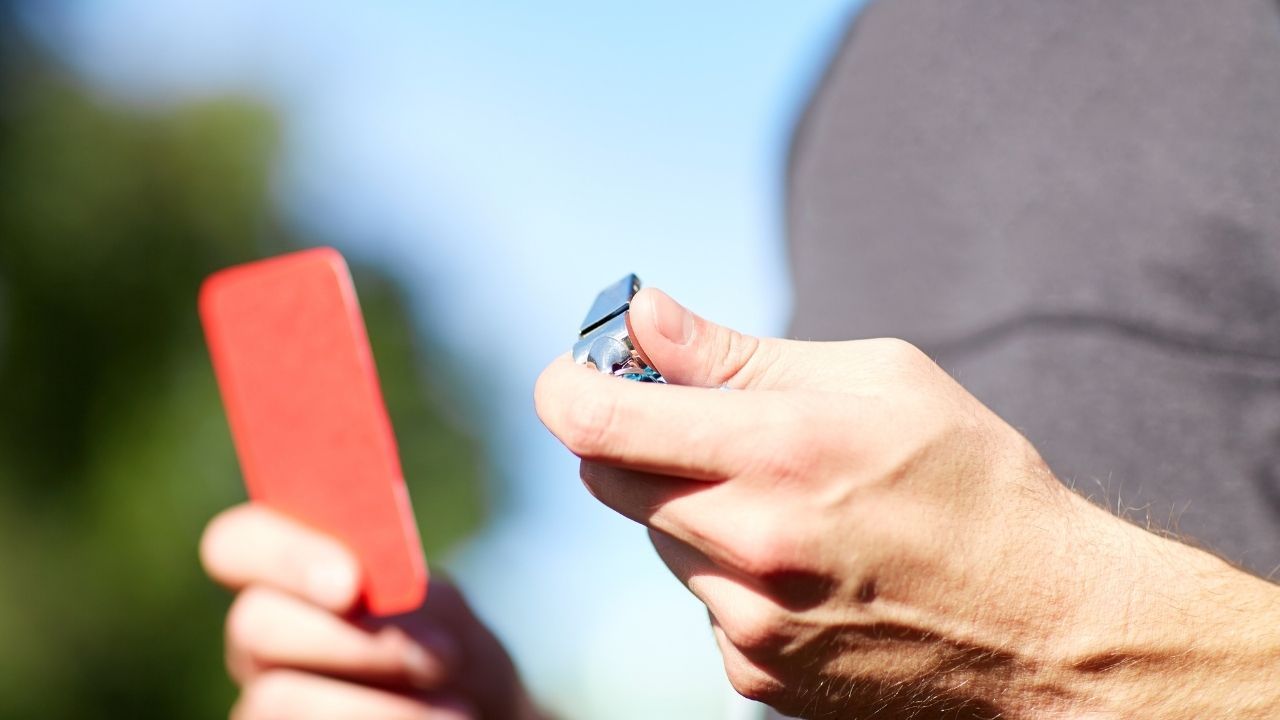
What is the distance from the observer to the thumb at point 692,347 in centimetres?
117

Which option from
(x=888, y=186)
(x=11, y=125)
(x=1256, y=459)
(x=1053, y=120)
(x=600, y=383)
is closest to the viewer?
(x=600, y=383)

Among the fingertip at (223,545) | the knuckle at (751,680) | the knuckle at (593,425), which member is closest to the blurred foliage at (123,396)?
the fingertip at (223,545)

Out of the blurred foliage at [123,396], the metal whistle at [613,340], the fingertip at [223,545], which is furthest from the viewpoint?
the blurred foliage at [123,396]

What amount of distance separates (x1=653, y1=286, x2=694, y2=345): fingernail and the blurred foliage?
16.3 metres

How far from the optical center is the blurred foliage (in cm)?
1516

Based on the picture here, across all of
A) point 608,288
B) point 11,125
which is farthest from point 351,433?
point 11,125

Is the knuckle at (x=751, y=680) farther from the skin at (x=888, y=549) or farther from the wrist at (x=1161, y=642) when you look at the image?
the wrist at (x=1161, y=642)

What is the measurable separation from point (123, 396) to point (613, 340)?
18.6m

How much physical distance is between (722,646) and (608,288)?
0.53 m

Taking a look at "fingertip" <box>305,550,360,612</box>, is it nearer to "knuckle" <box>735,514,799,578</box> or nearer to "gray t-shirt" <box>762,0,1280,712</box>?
"knuckle" <box>735,514,799,578</box>

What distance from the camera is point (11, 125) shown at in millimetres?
18219

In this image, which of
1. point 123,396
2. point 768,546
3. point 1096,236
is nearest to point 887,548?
point 768,546

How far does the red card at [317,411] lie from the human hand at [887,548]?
27.7 inches

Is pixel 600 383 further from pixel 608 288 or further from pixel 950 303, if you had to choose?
pixel 950 303
